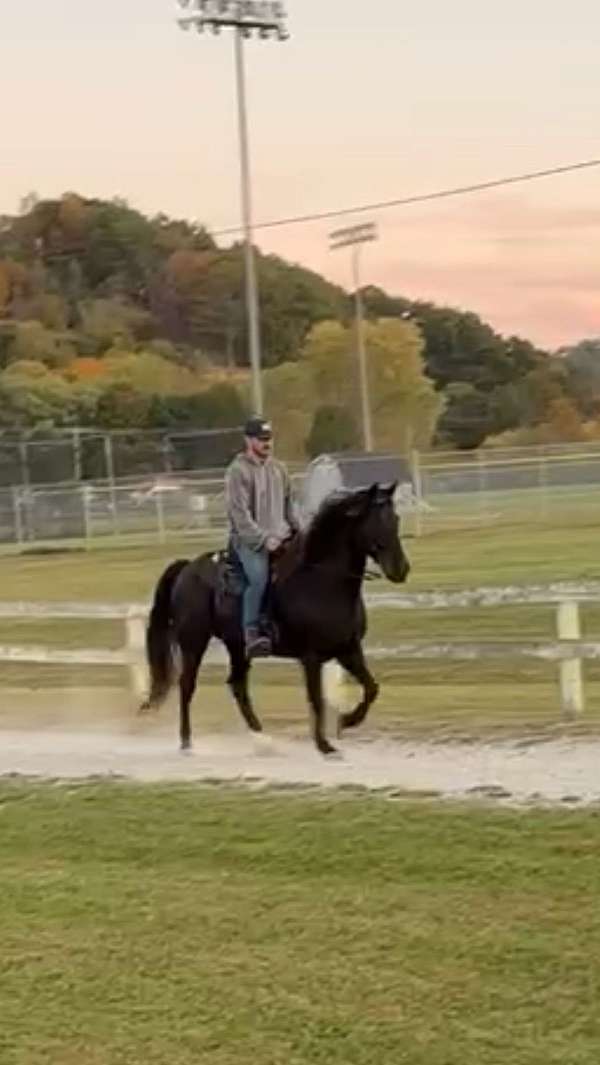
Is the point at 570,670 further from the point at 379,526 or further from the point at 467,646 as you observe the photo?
the point at 379,526

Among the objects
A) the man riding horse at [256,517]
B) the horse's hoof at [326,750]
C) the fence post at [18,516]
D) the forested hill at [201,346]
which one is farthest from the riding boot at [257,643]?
the forested hill at [201,346]

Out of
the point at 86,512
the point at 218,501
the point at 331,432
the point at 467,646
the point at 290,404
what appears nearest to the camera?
the point at 467,646

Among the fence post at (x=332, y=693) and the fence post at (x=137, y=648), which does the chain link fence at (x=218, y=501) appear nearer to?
the fence post at (x=137, y=648)

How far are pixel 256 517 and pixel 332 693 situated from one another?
6.48ft

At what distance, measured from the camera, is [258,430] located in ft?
38.4

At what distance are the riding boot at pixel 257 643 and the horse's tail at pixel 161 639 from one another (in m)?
1.13

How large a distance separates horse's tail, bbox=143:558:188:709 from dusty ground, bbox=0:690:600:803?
0.44 metres

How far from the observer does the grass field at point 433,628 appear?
47.3 feet

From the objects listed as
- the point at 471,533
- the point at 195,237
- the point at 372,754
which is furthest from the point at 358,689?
the point at 195,237

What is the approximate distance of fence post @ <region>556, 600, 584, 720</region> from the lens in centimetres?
1287

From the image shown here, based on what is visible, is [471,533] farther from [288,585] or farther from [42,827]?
[42,827]

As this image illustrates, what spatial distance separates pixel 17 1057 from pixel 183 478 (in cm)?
4940

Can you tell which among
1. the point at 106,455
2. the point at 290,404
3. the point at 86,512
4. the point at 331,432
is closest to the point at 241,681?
the point at 86,512

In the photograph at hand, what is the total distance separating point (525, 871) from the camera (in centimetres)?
731
